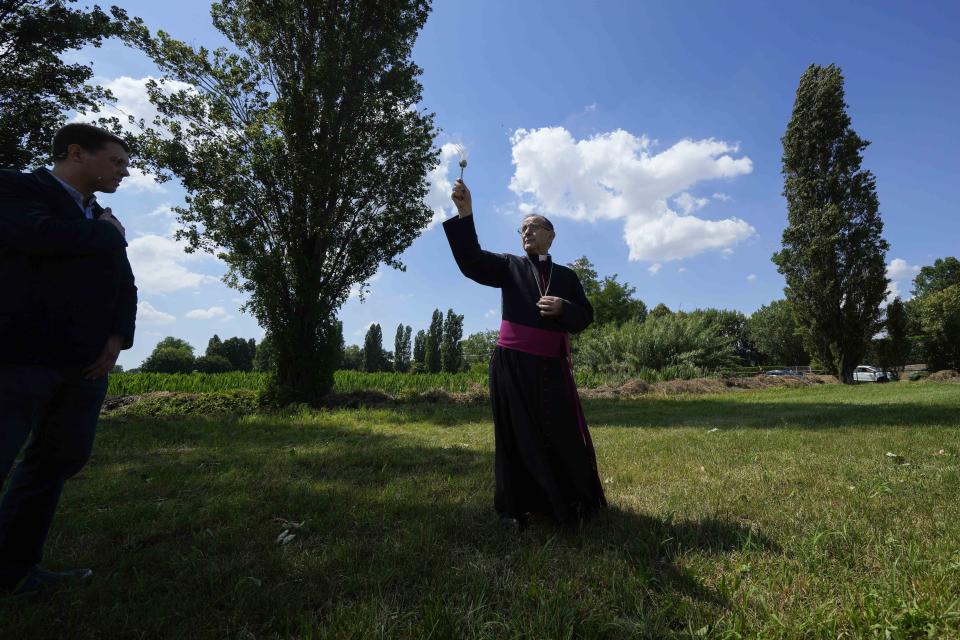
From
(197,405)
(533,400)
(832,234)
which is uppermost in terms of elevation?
(832,234)

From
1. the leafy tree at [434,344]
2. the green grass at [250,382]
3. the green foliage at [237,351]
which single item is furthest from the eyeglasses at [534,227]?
the green foliage at [237,351]

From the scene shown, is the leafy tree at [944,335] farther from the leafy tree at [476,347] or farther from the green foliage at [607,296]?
the leafy tree at [476,347]

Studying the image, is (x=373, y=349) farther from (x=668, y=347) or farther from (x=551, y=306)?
(x=551, y=306)

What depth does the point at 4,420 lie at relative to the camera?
1.76 meters

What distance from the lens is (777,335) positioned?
174ft

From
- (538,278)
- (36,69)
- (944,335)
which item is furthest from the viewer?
(944,335)

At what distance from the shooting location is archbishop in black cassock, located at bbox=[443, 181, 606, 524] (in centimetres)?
281

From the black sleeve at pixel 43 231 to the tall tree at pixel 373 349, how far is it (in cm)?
5705

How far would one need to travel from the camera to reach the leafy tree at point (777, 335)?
171ft

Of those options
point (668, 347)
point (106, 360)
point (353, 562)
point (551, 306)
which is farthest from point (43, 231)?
point (668, 347)

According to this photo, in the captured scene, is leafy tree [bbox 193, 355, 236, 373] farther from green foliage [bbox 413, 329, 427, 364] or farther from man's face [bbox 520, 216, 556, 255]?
man's face [bbox 520, 216, 556, 255]

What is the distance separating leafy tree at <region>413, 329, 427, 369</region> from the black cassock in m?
56.3

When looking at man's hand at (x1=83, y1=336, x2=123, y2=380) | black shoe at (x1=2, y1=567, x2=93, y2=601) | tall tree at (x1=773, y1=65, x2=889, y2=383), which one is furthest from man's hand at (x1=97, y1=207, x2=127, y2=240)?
tall tree at (x1=773, y1=65, x2=889, y2=383)

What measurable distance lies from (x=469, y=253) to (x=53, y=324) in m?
2.10
